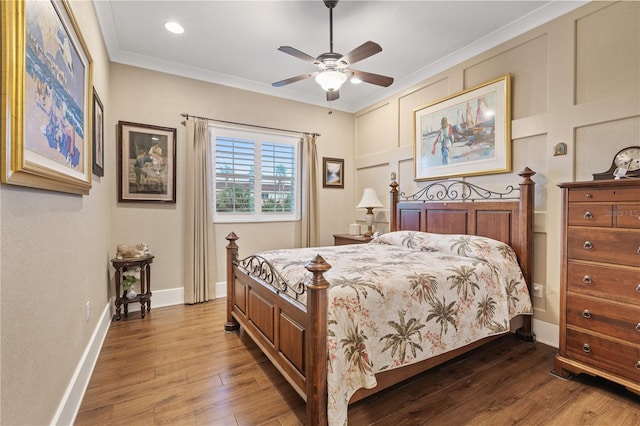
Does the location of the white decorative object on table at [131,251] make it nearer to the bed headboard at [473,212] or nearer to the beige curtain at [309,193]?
the beige curtain at [309,193]

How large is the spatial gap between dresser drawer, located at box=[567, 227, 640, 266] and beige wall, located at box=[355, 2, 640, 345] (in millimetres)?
604

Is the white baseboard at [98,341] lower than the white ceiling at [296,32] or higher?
lower

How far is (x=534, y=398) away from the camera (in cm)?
194

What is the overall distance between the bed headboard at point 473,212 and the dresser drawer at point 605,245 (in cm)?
62

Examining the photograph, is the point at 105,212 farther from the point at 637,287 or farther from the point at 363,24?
the point at 637,287

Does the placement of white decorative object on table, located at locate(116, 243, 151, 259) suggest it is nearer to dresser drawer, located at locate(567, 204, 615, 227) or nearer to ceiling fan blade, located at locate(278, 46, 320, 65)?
ceiling fan blade, located at locate(278, 46, 320, 65)

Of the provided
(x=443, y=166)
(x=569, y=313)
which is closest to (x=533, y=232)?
(x=569, y=313)

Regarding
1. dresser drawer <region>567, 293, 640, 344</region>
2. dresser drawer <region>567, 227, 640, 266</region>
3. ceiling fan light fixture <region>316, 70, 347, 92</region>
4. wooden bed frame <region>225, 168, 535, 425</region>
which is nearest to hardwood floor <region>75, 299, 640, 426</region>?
wooden bed frame <region>225, 168, 535, 425</region>

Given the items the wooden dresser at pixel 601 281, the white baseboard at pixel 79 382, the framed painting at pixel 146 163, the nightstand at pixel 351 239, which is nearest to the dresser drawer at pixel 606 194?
the wooden dresser at pixel 601 281

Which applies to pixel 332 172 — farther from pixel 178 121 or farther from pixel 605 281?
pixel 605 281

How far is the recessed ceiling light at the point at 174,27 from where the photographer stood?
296 centimetres

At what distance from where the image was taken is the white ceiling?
270 cm

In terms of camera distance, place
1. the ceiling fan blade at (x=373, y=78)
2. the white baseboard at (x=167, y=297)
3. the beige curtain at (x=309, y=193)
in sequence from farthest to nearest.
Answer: the beige curtain at (x=309, y=193), the white baseboard at (x=167, y=297), the ceiling fan blade at (x=373, y=78)

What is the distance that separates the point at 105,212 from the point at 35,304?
2210 mm
